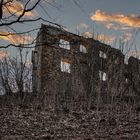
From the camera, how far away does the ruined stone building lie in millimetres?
13852

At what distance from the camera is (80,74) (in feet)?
53.9

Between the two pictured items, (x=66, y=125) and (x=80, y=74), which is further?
(x=80, y=74)

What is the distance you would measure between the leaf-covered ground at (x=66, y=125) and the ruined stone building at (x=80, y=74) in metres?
1.46

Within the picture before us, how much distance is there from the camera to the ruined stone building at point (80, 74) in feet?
45.4

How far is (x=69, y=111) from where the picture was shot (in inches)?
451

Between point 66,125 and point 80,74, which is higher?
point 80,74

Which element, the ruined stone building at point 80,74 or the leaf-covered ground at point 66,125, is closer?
the leaf-covered ground at point 66,125

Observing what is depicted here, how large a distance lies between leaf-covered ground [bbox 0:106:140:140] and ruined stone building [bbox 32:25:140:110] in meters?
1.46

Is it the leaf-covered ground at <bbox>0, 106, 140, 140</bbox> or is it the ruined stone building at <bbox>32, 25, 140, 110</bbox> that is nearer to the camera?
the leaf-covered ground at <bbox>0, 106, 140, 140</bbox>

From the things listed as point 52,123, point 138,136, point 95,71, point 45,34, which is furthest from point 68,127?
point 45,34

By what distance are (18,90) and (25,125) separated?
4.96 m

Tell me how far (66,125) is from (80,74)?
7195 millimetres

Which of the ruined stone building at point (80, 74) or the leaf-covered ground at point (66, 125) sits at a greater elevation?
the ruined stone building at point (80, 74)

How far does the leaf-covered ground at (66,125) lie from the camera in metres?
8.16
